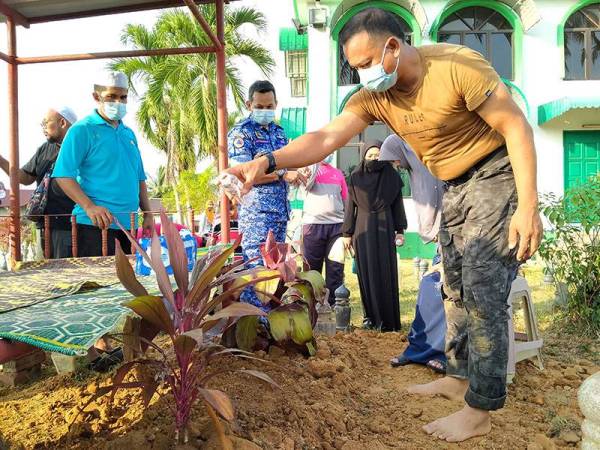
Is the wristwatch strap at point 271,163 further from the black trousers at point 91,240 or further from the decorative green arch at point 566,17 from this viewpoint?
the decorative green arch at point 566,17

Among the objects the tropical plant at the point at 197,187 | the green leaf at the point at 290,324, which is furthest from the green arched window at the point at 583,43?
the tropical plant at the point at 197,187

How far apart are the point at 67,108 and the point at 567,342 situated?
4287 mm

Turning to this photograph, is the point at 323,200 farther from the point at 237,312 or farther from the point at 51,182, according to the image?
the point at 237,312

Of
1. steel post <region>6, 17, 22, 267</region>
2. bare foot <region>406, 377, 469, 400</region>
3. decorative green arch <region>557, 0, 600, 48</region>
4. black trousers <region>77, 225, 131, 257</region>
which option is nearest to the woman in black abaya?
bare foot <region>406, 377, 469, 400</region>

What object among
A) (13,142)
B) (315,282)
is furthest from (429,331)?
(13,142)

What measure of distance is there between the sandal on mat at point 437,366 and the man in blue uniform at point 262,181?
1.20 metres

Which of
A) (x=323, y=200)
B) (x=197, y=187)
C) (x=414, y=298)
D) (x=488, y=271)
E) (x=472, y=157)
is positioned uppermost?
(x=197, y=187)

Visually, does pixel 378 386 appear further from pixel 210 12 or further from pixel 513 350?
pixel 210 12

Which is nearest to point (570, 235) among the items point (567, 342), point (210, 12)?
Result: point (567, 342)

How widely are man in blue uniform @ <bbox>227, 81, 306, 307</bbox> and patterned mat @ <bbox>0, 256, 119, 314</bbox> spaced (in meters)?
0.88

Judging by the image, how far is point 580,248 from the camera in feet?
13.8

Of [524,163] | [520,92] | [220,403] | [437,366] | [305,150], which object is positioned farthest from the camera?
[520,92]

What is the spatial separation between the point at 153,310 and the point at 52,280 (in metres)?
1.08

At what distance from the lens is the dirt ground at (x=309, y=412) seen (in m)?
1.72
